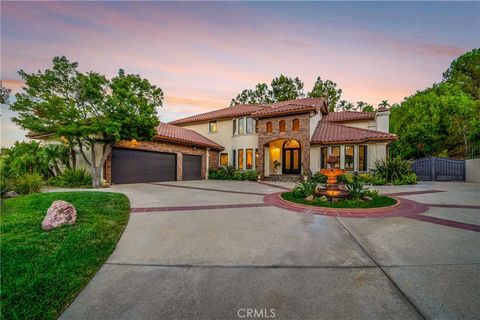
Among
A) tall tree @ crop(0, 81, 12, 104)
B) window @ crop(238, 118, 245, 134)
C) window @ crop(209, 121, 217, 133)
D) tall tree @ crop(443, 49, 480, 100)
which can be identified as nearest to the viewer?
tall tree @ crop(0, 81, 12, 104)

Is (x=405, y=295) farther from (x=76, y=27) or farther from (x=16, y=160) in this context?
(x=16, y=160)

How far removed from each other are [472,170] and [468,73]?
20.7m

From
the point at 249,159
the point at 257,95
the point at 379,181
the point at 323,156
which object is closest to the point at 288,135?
the point at 323,156

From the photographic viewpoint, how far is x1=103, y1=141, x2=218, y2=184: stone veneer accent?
36.5 ft

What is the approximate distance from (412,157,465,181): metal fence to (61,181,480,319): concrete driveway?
14.8 metres

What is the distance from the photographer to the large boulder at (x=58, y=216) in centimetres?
377

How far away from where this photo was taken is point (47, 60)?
898 cm

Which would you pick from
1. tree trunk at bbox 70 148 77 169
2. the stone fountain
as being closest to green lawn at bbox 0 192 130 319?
the stone fountain

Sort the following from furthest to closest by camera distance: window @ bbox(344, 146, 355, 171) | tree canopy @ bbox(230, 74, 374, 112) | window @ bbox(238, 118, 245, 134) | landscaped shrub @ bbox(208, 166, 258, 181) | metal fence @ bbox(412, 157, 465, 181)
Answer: tree canopy @ bbox(230, 74, 374, 112) < window @ bbox(238, 118, 245, 134) < landscaped shrub @ bbox(208, 166, 258, 181) < metal fence @ bbox(412, 157, 465, 181) < window @ bbox(344, 146, 355, 171)

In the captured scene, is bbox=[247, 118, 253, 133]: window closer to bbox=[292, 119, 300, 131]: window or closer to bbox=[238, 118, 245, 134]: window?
bbox=[238, 118, 245, 134]: window

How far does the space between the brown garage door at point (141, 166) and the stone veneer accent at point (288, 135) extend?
697 cm

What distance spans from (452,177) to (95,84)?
25017 mm

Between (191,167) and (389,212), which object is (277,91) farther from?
(389,212)

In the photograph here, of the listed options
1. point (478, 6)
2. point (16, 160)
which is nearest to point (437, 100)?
point (478, 6)
